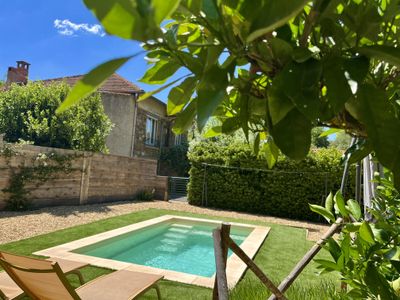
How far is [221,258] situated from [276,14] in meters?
1.44

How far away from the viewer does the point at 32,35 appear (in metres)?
57.5

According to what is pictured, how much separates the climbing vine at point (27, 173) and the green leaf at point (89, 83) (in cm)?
1111

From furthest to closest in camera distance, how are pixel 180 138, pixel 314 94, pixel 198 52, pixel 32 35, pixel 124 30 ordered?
pixel 32 35 < pixel 180 138 < pixel 198 52 < pixel 314 94 < pixel 124 30

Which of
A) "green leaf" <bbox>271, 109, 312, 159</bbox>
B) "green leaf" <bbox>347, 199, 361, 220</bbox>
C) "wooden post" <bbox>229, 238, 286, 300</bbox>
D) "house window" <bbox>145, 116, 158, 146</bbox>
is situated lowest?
"wooden post" <bbox>229, 238, 286, 300</bbox>

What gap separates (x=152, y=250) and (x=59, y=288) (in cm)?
557

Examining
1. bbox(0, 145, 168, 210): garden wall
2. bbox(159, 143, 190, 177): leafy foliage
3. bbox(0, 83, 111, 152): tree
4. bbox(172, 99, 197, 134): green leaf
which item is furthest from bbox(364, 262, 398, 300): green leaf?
bbox(159, 143, 190, 177): leafy foliage

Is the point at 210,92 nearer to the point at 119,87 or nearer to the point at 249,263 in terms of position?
the point at 249,263

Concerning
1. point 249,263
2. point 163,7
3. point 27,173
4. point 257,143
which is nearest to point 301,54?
point 163,7

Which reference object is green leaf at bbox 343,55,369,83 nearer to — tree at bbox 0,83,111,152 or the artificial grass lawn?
the artificial grass lawn

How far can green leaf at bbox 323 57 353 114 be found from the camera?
0.49 metres

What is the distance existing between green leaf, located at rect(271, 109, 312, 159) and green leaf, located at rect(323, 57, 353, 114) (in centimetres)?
7

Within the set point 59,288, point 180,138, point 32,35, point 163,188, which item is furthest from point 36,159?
point 32,35

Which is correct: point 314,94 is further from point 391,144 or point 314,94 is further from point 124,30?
point 124,30

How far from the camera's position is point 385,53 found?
0.49m
